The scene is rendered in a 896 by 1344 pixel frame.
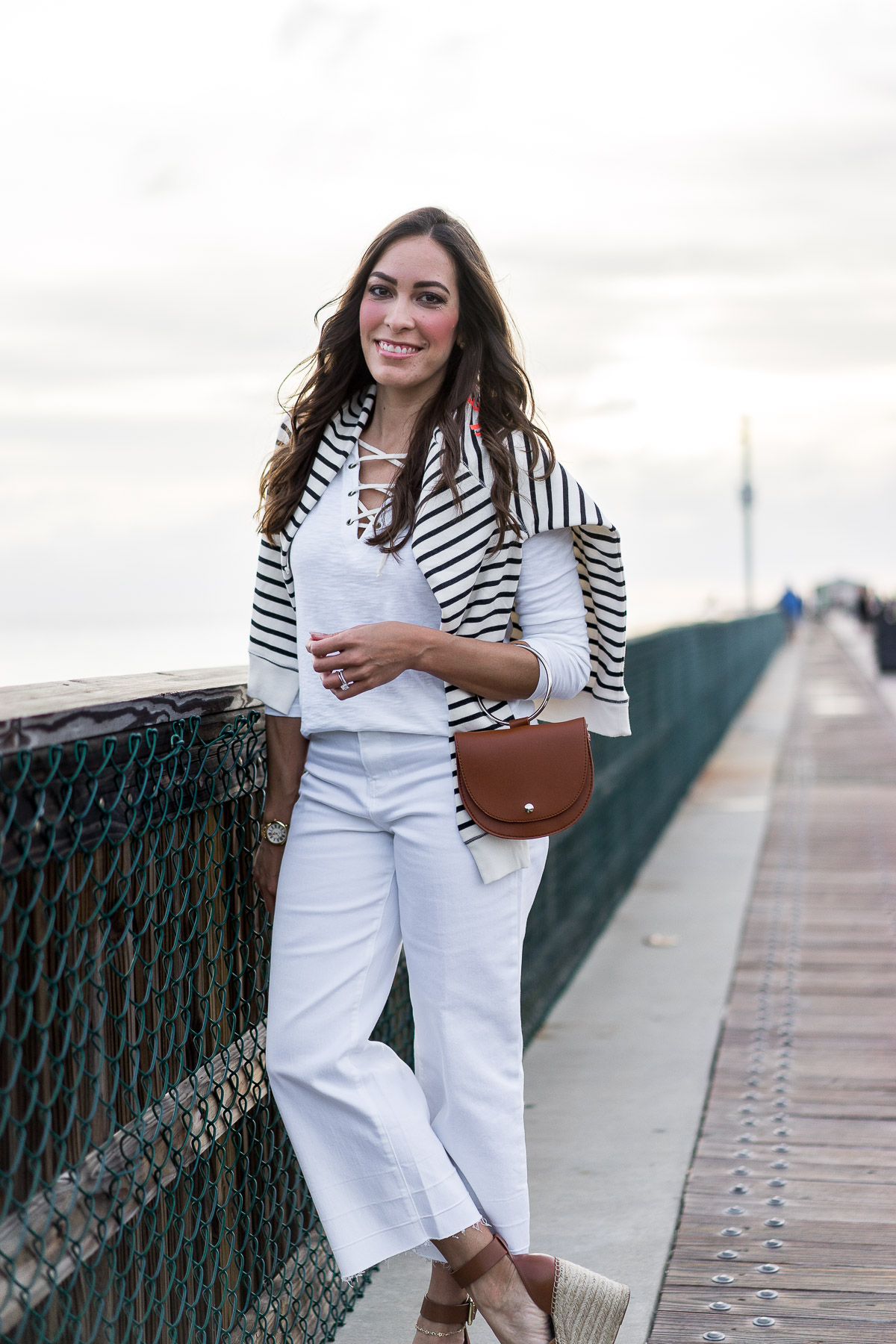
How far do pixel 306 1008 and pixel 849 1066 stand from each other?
2848mm

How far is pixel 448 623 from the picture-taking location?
8.09ft

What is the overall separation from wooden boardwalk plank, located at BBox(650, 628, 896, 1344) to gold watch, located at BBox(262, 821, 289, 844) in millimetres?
1342

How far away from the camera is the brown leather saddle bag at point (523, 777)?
2453mm

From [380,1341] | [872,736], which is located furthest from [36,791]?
[872,736]

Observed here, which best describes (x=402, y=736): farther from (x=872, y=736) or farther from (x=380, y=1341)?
(x=872, y=736)

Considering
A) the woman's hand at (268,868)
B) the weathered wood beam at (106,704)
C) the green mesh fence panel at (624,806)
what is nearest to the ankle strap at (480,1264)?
the woman's hand at (268,868)

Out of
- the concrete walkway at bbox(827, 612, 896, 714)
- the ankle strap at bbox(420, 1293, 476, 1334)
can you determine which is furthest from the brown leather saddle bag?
the concrete walkway at bbox(827, 612, 896, 714)

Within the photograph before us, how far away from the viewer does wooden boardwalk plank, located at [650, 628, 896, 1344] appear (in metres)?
3.20

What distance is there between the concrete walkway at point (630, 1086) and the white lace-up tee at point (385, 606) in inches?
57.0

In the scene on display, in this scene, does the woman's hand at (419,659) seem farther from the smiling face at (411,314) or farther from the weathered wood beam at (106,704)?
the smiling face at (411,314)

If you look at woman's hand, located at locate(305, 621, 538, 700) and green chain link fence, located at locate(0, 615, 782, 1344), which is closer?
green chain link fence, located at locate(0, 615, 782, 1344)

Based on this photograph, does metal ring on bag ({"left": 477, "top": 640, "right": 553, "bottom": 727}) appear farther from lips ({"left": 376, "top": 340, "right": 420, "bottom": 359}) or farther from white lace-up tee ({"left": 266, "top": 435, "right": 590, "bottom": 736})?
lips ({"left": 376, "top": 340, "right": 420, "bottom": 359})

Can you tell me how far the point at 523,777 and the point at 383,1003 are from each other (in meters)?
0.46

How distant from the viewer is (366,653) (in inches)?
90.9
